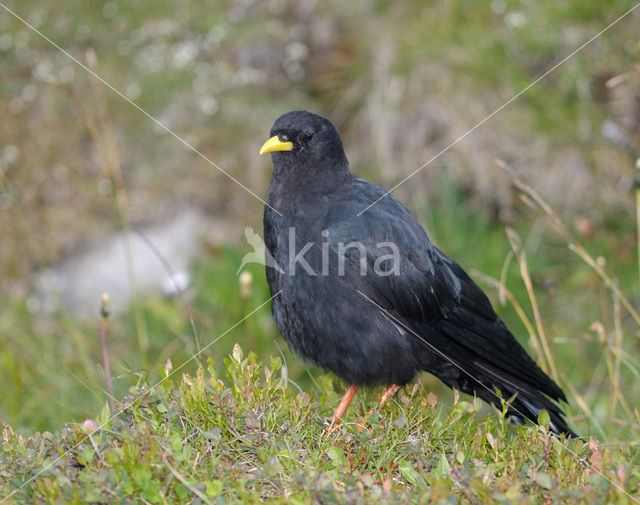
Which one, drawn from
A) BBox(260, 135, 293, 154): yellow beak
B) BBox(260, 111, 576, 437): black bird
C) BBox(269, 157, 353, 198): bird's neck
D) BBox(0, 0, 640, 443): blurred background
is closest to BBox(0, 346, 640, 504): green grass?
BBox(260, 111, 576, 437): black bird

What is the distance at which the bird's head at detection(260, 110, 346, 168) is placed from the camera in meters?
3.48

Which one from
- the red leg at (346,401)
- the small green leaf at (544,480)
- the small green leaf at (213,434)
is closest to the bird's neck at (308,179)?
the red leg at (346,401)

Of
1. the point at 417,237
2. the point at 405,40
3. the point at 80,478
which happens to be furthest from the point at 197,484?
the point at 405,40

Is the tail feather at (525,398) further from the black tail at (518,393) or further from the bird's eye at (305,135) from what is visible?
the bird's eye at (305,135)

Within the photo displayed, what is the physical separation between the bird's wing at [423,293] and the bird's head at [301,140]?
281 mm

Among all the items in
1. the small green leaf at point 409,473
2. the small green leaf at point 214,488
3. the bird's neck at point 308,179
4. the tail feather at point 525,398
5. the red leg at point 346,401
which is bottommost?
the tail feather at point 525,398

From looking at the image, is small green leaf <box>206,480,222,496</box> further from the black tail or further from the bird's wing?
the black tail

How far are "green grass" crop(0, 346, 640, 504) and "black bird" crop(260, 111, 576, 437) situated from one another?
0.46m

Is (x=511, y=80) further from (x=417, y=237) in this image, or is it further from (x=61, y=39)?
(x=61, y=39)

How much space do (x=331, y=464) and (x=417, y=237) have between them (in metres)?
1.38

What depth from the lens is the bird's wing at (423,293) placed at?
3182 millimetres

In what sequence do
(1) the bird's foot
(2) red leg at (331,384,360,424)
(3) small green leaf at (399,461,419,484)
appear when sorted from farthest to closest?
(2) red leg at (331,384,360,424) → (1) the bird's foot → (3) small green leaf at (399,461,419,484)

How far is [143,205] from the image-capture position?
6.29 meters

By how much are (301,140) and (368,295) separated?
909mm
